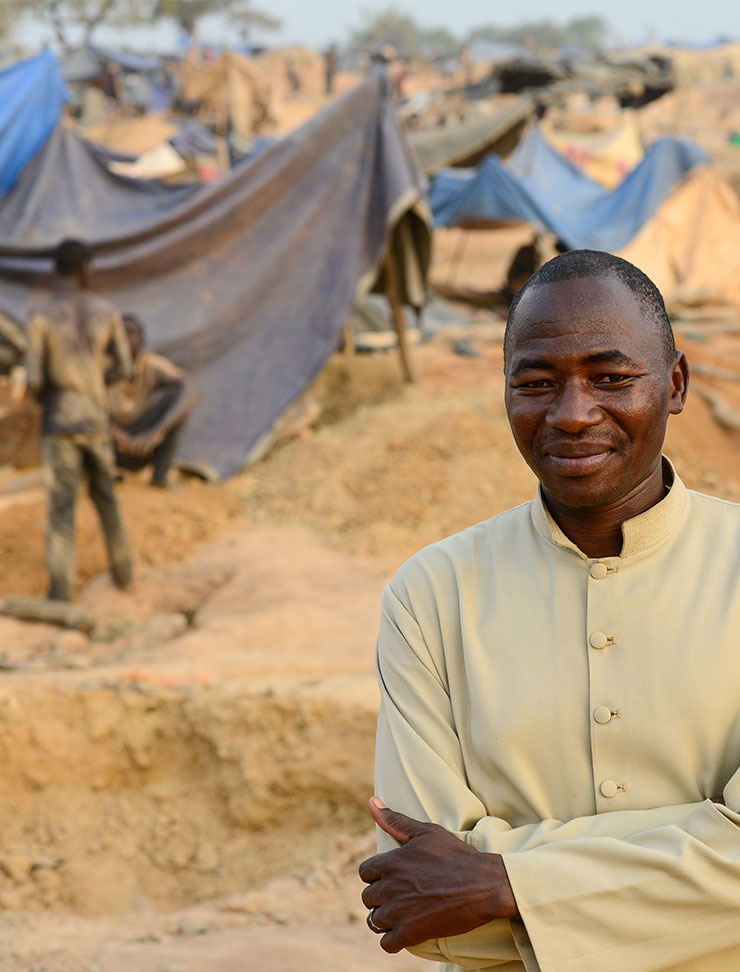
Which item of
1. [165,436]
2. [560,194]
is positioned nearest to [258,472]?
[165,436]

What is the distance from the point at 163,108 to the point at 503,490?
1035 inches

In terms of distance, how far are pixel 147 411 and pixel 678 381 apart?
21.0ft

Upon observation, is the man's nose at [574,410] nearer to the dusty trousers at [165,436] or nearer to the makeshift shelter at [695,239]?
the dusty trousers at [165,436]

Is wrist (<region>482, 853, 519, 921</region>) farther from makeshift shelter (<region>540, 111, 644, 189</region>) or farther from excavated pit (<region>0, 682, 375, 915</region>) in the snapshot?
makeshift shelter (<region>540, 111, 644, 189</region>)

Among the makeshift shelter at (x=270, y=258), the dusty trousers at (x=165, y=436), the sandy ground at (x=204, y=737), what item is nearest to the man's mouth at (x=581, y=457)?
the sandy ground at (x=204, y=737)

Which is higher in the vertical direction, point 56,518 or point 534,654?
point 534,654

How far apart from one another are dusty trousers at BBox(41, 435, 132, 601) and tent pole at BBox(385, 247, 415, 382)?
149 inches

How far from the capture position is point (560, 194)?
14945mm

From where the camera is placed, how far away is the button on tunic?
3.78ft

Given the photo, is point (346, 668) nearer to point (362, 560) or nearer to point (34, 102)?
point (362, 560)

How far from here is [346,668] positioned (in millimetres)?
4637

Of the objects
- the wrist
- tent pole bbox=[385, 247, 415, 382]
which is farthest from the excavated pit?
tent pole bbox=[385, 247, 415, 382]

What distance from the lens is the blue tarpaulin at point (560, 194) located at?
42.2 ft

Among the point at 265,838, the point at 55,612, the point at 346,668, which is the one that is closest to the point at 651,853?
the point at 265,838
